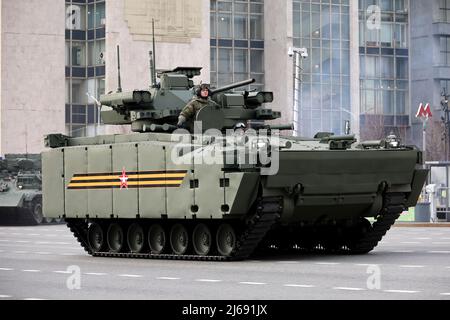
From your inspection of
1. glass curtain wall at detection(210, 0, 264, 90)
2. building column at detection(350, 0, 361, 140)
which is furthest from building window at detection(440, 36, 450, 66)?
glass curtain wall at detection(210, 0, 264, 90)

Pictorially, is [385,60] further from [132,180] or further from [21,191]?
[132,180]

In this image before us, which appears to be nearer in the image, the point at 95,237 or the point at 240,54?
the point at 95,237

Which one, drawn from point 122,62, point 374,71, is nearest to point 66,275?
point 122,62

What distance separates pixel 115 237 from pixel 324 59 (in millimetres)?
72290

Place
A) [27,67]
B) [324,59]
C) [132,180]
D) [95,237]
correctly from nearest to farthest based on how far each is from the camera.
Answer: [132,180]
[95,237]
[27,67]
[324,59]

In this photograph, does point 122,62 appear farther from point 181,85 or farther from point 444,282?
point 444,282

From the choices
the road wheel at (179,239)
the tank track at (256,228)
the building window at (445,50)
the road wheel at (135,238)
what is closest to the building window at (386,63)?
the building window at (445,50)

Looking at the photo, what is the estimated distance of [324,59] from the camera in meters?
99.6

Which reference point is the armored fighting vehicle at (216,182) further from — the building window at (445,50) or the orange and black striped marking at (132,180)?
the building window at (445,50)

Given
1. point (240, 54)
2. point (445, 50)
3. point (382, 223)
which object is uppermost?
point (445, 50)

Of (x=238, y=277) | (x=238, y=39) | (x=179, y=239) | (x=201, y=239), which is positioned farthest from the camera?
(x=238, y=39)

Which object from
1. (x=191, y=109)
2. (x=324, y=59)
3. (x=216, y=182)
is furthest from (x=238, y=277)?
(x=324, y=59)

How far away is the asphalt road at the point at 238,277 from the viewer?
59.5ft

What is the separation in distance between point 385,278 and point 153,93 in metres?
9.46
